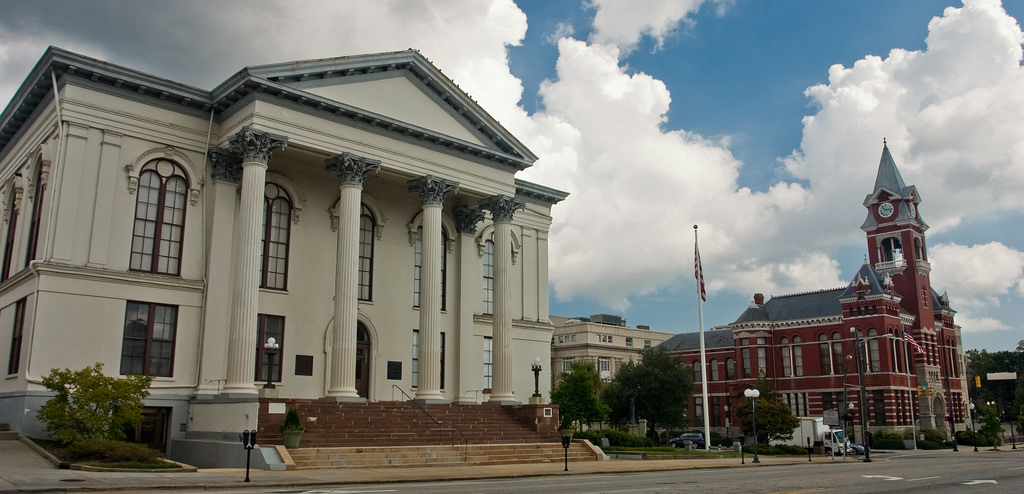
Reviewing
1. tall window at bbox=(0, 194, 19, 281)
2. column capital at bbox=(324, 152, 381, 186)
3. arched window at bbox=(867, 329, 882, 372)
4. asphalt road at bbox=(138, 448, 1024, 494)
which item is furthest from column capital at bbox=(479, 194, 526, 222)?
arched window at bbox=(867, 329, 882, 372)

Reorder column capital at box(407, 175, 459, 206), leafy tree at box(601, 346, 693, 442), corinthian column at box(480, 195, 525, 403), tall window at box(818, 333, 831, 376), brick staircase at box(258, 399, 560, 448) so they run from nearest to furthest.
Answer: brick staircase at box(258, 399, 560, 448) < column capital at box(407, 175, 459, 206) < corinthian column at box(480, 195, 525, 403) < leafy tree at box(601, 346, 693, 442) < tall window at box(818, 333, 831, 376)

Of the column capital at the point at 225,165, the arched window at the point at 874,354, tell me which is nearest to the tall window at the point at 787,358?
the arched window at the point at 874,354

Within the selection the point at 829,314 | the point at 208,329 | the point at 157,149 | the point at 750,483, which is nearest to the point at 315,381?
the point at 208,329

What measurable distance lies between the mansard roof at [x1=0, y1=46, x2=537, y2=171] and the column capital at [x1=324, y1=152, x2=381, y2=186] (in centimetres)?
159

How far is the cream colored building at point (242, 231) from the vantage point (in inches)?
1141

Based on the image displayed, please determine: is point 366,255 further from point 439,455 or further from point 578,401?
point 578,401

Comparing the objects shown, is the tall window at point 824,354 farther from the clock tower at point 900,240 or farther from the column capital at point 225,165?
the column capital at point 225,165

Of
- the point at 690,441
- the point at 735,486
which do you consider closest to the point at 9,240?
the point at 735,486

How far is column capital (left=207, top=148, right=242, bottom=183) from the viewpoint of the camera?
106 feet

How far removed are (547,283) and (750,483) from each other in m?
26.2

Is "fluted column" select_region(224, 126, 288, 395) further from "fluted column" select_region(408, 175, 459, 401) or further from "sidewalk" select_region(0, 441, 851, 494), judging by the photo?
"fluted column" select_region(408, 175, 459, 401)

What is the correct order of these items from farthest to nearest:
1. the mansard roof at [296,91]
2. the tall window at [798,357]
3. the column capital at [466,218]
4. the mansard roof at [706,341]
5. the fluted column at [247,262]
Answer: the mansard roof at [706,341] → the tall window at [798,357] → the column capital at [466,218] → the mansard roof at [296,91] → the fluted column at [247,262]

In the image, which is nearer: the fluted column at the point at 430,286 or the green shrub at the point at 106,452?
the green shrub at the point at 106,452

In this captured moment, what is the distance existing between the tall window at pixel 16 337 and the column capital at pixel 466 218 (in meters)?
19.0
